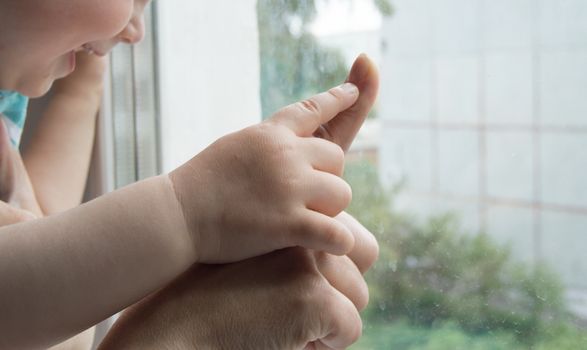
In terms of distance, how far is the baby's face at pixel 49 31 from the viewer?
22.8 inches

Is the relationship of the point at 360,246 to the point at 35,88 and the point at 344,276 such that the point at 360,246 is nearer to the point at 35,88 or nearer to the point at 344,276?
the point at 344,276

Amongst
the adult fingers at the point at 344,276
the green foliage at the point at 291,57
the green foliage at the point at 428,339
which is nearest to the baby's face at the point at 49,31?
the green foliage at the point at 291,57

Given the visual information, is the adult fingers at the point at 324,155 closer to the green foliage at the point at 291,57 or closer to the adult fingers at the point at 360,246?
the adult fingers at the point at 360,246

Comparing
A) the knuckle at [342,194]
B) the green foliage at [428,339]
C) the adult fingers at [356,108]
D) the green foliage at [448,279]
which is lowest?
the green foliage at [428,339]

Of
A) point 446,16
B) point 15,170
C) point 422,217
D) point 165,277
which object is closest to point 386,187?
point 422,217

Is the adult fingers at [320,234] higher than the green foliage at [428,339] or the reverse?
higher

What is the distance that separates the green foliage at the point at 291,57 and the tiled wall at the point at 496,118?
80 millimetres

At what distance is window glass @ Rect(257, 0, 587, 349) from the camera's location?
0.53m

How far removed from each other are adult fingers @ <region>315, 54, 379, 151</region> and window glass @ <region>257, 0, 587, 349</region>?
12cm

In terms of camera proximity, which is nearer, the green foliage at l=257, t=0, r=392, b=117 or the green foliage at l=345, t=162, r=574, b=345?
the green foliage at l=345, t=162, r=574, b=345

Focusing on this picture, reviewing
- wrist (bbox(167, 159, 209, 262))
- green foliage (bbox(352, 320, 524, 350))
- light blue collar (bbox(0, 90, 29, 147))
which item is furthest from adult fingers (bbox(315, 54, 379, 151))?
light blue collar (bbox(0, 90, 29, 147))

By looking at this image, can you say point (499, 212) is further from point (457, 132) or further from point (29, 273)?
point (29, 273)

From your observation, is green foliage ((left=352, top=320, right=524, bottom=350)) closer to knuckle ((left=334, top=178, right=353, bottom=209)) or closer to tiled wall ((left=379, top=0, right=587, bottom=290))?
tiled wall ((left=379, top=0, right=587, bottom=290))

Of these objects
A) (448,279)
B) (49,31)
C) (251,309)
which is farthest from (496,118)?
(49,31)
